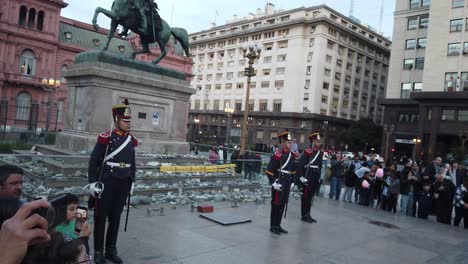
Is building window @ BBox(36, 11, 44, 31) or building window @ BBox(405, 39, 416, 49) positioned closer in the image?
building window @ BBox(36, 11, 44, 31)

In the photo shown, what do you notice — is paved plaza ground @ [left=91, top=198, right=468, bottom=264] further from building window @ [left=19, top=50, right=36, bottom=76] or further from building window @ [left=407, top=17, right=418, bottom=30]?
building window @ [left=407, top=17, right=418, bottom=30]

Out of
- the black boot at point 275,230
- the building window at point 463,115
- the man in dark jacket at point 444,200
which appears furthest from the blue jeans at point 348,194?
the building window at point 463,115

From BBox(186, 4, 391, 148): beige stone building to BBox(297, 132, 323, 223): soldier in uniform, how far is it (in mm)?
53405

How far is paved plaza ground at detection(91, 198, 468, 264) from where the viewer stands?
246 inches

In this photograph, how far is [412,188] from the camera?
12812mm

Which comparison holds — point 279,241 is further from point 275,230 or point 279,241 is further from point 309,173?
point 309,173

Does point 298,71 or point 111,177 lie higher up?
point 298,71

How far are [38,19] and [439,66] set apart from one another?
49518mm

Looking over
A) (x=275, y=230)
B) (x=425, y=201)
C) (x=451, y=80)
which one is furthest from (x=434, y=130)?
(x=275, y=230)

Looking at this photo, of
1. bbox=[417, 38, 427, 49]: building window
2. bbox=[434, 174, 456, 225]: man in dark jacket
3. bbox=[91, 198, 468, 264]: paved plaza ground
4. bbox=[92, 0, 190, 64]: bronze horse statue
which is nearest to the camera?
bbox=[91, 198, 468, 264]: paved plaza ground

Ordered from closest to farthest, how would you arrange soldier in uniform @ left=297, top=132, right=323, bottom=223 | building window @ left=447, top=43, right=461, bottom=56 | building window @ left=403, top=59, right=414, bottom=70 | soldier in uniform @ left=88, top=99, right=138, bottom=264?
soldier in uniform @ left=88, top=99, right=138, bottom=264 < soldier in uniform @ left=297, top=132, right=323, bottom=223 < building window @ left=447, top=43, right=461, bottom=56 < building window @ left=403, top=59, right=414, bottom=70

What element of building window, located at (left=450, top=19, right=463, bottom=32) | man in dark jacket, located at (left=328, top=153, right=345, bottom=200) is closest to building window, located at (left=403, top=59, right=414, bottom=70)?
building window, located at (left=450, top=19, right=463, bottom=32)

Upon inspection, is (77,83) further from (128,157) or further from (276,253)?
(276,253)

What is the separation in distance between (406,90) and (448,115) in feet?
28.0
